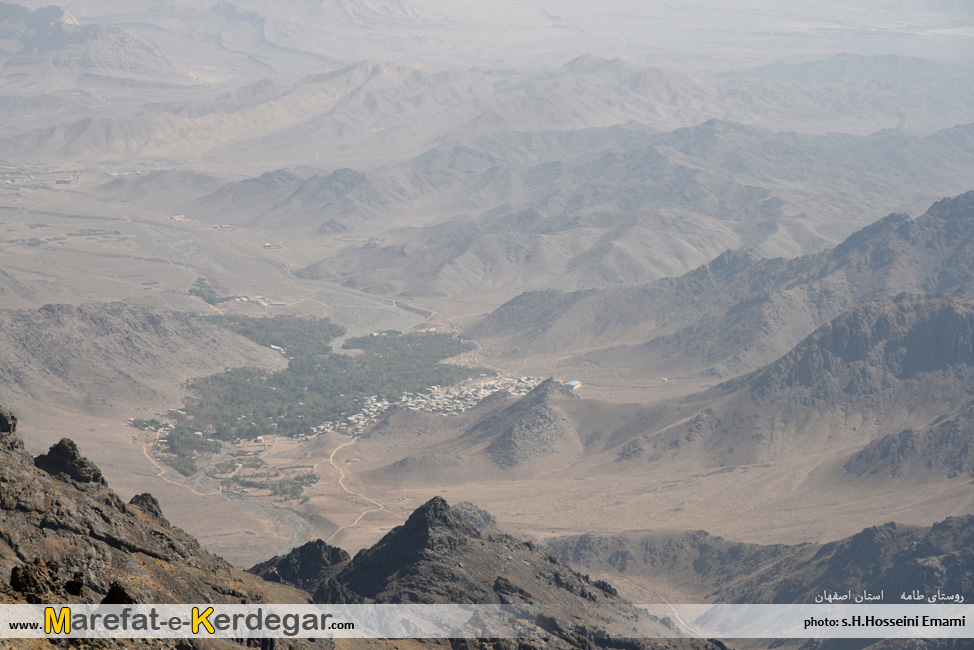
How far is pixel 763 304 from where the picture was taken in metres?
175

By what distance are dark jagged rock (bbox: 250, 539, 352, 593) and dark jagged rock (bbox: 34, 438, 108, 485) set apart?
49.6 feet

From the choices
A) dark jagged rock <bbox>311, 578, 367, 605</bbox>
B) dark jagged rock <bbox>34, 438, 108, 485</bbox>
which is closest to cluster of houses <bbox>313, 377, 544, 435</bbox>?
dark jagged rock <bbox>311, 578, 367, 605</bbox>

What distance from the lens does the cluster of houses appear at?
14925 cm

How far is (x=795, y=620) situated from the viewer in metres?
77.1

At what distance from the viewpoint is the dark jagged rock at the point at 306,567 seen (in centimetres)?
6125

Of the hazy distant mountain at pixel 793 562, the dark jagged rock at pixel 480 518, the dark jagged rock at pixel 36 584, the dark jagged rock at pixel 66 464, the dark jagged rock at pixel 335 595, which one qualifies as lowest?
the dark jagged rock at pixel 480 518

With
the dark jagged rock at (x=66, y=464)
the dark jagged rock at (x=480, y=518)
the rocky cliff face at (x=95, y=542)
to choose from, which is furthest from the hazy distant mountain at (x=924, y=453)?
the dark jagged rock at (x=66, y=464)

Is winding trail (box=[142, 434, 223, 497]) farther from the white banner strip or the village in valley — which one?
the white banner strip

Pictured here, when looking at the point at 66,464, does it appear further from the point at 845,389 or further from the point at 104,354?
the point at 845,389

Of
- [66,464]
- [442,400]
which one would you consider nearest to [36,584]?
[66,464]

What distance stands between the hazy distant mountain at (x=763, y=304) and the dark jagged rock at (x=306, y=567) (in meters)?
108

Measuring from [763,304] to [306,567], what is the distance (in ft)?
416

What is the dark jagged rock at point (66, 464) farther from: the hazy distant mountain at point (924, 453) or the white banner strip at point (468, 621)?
the hazy distant mountain at point (924, 453)

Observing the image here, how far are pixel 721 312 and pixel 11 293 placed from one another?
432 ft
